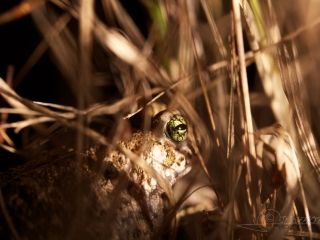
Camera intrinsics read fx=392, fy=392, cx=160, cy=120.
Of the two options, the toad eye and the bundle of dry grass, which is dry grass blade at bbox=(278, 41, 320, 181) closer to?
the bundle of dry grass

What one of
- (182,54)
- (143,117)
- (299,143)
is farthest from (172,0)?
(299,143)

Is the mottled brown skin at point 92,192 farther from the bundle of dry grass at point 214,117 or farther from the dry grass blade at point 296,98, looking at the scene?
the dry grass blade at point 296,98

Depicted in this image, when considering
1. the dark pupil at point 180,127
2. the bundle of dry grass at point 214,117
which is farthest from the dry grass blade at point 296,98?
the dark pupil at point 180,127

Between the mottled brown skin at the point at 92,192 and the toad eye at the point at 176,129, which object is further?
the toad eye at the point at 176,129

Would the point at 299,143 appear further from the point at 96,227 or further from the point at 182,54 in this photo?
the point at 96,227

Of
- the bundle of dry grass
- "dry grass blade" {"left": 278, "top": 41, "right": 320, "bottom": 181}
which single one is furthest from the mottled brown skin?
"dry grass blade" {"left": 278, "top": 41, "right": 320, "bottom": 181}

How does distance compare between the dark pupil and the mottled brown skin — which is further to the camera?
the dark pupil

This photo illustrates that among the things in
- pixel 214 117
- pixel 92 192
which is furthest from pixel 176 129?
pixel 92 192
